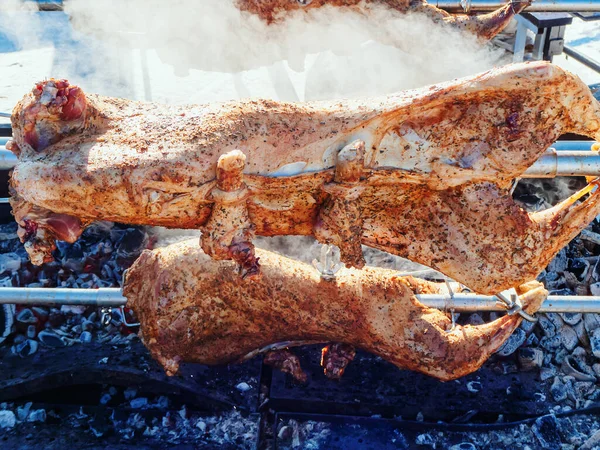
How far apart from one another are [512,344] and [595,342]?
57cm

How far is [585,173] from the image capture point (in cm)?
264

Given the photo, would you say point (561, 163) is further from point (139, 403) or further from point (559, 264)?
point (139, 403)

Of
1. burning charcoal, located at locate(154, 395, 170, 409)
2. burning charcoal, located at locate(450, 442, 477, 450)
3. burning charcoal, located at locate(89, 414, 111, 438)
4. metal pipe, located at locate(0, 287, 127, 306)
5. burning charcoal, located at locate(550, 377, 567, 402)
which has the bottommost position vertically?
→ burning charcoal, located at locate(89, 414, 111, 438)

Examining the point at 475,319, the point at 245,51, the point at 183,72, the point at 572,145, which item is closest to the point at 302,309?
the point at 475,319

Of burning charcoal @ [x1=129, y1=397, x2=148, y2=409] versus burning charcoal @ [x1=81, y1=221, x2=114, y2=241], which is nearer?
burning charcoal @ [x1=129, y1=397, x2=148, y2=409]

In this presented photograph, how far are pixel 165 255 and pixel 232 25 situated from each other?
317cm

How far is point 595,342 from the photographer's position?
398cm

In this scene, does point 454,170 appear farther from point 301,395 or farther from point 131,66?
point 131,66

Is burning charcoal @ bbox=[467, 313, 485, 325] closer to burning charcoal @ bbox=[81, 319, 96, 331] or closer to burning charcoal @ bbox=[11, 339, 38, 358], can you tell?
burning charcoal @ bbox=[81, 319, 96, 331]

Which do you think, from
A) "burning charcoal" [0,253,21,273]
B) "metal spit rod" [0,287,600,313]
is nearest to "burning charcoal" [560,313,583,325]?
"metal spit rod" [0,287,600,313]

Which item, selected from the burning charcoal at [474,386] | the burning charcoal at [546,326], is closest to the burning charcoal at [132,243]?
the burning charcoal at [474,386]

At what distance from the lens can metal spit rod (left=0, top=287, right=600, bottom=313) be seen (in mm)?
3215

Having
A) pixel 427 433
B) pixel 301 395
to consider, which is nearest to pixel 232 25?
pixel 301 395

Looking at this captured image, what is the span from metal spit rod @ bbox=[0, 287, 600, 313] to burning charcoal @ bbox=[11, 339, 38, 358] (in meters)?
0.69
